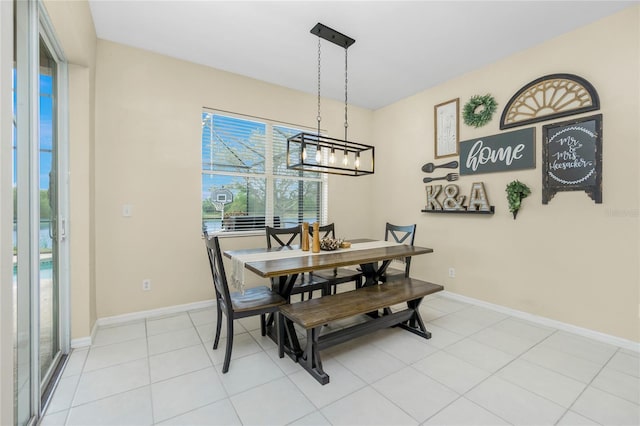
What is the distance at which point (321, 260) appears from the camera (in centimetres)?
241

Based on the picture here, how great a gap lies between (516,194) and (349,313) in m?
2.27

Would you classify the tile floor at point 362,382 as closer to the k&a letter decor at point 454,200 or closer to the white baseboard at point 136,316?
the white baseboard at point 136,316

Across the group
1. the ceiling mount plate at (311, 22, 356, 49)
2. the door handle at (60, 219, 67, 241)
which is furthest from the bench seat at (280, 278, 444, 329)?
the ceiling mount plate at (311, 22, 356, 49)

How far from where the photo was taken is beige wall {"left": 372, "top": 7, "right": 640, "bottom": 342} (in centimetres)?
243

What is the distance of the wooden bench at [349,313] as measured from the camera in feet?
6.60

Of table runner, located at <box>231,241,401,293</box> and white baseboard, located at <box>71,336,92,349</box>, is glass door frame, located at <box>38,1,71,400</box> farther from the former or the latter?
table runner, located at <box>231,241,401,293</box>

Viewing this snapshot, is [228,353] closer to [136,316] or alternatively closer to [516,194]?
[136,316]

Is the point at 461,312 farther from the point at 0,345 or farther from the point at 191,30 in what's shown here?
the point at 191,30

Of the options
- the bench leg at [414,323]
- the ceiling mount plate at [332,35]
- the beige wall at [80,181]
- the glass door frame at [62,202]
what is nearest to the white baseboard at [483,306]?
the glass door frame at [62,202]

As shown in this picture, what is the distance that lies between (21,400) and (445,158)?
4265 mm

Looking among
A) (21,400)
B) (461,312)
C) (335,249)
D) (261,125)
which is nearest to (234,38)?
(261,125)

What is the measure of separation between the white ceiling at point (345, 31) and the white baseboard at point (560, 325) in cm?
247

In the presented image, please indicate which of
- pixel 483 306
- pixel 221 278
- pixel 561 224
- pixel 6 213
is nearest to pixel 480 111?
pixel 561 224

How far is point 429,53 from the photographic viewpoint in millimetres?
3115
